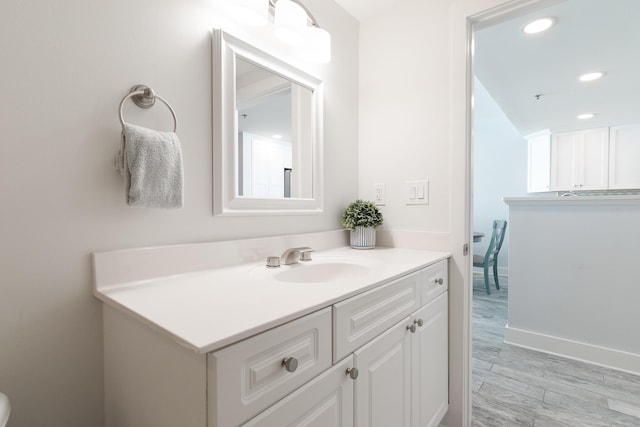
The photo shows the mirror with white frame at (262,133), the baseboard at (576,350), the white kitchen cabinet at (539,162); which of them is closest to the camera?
the mirror with white frame at (262,133)

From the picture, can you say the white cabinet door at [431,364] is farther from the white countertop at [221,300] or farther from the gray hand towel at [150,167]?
the gray hand towel at [150,167]

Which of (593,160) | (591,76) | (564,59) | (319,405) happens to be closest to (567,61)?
(564,59)

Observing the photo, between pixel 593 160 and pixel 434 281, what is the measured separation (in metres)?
4.71

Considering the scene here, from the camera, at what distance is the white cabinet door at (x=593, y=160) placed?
166 inches

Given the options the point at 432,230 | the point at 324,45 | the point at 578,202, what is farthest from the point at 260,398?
the point at 578,202

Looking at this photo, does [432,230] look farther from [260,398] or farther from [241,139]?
[260,398]

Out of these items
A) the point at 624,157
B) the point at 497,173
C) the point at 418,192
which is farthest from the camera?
the point at 497,173

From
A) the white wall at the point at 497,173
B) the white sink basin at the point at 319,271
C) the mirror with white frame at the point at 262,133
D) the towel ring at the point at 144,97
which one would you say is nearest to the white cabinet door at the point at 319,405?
the white sink basin at the point at 319,271

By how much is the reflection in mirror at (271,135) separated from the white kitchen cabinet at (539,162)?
Answer: 4612 mm

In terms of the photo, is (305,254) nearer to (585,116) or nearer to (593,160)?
(585,116)

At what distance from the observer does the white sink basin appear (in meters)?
1.11

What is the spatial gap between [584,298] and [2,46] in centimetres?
309

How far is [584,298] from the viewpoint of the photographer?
2100 millimetres

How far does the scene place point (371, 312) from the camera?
34.2 inches
